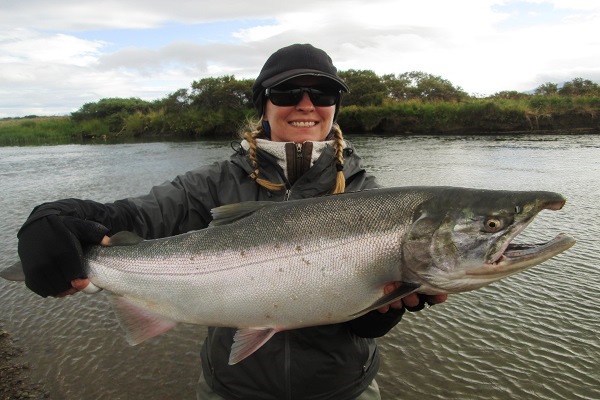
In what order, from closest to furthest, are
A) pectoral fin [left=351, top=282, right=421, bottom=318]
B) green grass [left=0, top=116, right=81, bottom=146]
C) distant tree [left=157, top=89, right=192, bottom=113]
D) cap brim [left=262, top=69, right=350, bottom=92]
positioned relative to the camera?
pectoral fin [left=351, top=282, right=421, bottom=318], cap brim [left=262, top=69, right=350, bottom=92], green grass [left=0, top=116, right=81, bottom=146], distant tree [left=157, top=89, right=192, bottom=113]

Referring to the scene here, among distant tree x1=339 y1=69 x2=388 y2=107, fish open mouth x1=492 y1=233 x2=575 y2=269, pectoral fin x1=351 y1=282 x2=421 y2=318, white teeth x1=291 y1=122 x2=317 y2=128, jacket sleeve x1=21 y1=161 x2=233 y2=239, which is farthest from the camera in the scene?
distant tree x1=339 y1=69 x2=388 y2=107

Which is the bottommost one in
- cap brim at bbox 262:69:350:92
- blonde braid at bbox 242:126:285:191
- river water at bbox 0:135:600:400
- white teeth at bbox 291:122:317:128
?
river water at bbox 0:135:600:400

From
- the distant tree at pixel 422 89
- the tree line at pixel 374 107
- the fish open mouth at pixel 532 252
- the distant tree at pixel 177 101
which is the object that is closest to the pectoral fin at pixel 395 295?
the fish open mouth at pixel 532 252

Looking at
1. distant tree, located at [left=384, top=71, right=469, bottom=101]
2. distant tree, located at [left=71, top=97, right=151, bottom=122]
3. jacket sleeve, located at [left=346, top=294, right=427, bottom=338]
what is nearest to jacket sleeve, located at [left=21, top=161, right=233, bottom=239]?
jacket sleeve, located at [left=346, top=294, right=427, bottom=338]

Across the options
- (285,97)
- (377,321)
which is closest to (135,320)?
(377,321)

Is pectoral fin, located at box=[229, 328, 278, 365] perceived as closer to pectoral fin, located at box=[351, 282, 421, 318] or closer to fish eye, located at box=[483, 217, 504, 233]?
pectoral fin, located at box=[351, 282, 421, 318]

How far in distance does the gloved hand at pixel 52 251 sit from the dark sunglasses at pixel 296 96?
131 cm

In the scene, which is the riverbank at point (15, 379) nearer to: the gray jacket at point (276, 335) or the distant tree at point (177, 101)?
the gray jacket at point (276, 335)

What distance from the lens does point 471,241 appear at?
216 cm

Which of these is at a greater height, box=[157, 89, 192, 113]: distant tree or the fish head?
box=[157, 89, 192, 113]: distant tree

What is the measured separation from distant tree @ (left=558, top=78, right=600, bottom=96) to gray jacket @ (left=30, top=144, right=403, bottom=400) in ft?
126

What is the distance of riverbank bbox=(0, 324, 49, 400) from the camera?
447 cm

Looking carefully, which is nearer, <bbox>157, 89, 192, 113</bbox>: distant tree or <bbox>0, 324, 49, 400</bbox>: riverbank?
<bbox>0, 324, 49, 400</bbox>: riverbank

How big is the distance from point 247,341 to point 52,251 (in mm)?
1100
